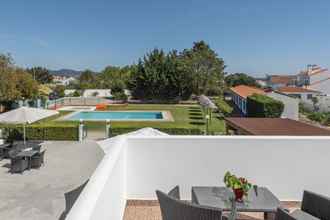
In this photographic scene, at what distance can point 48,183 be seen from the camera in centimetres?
787

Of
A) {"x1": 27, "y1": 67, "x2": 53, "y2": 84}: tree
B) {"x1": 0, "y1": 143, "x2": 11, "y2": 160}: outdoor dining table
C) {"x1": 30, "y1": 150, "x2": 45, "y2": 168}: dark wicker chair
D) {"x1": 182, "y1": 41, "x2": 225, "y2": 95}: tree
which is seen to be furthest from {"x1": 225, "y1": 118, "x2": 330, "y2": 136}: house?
{"x1": 27, "y1": 67, "x2": 53, "y2": 84}: tree

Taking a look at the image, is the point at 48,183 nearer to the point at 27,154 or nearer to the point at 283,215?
the point at 27,154

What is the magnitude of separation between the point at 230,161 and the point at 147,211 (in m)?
1.72

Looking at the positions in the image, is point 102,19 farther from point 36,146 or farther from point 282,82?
point 282,82

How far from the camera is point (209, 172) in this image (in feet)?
16.4

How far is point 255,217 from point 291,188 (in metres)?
1.00

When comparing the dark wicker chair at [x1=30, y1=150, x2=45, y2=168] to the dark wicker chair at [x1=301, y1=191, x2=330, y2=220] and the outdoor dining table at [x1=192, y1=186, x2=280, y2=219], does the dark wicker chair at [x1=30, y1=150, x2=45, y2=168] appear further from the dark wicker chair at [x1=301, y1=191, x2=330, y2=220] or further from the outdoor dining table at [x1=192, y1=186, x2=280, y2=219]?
the dark wicker chair at [x1=301, y1=191, x2=330, y2=220]

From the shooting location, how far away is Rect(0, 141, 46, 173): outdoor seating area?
28.6ft

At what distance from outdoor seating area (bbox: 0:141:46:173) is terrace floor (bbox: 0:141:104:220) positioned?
192 millimetres

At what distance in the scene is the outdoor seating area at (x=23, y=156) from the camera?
872 cm

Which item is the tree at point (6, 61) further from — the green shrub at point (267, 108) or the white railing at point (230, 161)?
the white railing at point (230, 161)

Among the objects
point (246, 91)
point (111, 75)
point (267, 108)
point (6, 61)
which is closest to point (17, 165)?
point (6, 61)

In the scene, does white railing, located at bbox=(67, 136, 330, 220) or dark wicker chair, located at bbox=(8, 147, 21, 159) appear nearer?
white railing, located at bbox=(67, 136, 330, 220)

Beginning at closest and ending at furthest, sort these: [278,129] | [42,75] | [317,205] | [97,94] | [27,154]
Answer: [317,205]
[27,154]
[278,129]
[97,94]
[42,75]
